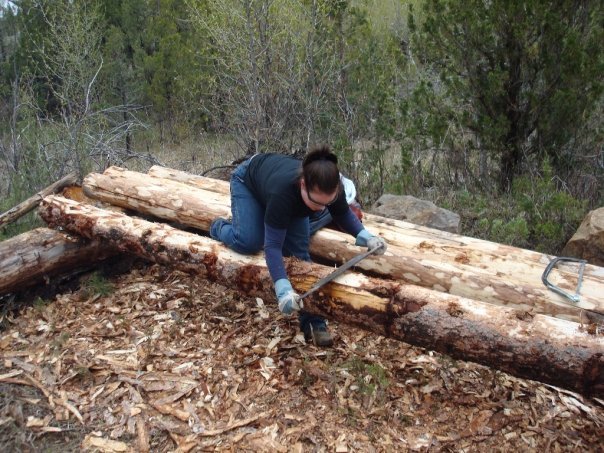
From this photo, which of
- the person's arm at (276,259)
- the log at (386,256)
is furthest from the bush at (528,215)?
the person's arm at (276,259)

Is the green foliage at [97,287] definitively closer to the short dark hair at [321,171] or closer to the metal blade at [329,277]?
the metal blade at [329,277]

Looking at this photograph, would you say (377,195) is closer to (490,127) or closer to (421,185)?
(421,185)

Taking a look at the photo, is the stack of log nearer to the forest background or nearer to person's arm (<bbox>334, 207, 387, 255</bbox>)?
person's arm (<bbox>334, 207, 387, 255</bbox>)

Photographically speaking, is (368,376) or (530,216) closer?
(368,376)

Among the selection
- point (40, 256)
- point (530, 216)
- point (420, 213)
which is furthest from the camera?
point (530, 216)

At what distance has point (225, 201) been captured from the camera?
14.9ft

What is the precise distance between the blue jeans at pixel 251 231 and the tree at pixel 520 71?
10.9 ft

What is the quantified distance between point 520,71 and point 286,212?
4201 millimetres

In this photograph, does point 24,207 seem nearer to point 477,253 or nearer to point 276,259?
point 276,259

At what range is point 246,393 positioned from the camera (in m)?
3.26

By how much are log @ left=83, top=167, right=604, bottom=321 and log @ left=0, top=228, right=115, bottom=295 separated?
556 mm

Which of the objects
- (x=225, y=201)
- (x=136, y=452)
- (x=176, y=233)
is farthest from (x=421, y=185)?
(x=136, y=452)

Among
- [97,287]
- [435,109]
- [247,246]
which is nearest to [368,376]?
[247,246]

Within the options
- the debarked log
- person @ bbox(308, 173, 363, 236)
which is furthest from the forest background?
person @ bbox(308, 173, 363, 236)
